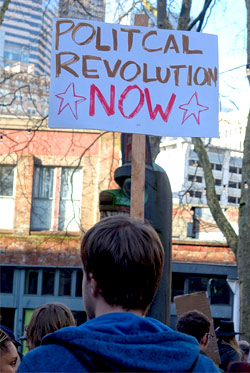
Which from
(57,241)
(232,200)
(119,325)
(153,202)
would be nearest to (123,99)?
(153,202)

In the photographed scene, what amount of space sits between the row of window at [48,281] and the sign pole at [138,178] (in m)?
15.2

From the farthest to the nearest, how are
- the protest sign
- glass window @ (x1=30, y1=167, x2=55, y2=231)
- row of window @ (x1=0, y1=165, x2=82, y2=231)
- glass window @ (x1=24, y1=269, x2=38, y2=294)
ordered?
glass window @ (x1=30, y1=167, x2=55, y2=231)
row of window @ (x1=0, y1=165, x2=82, y2=231)
glass window @ (x1=24, y1=269, x2=38, y2=294)
the protest sign

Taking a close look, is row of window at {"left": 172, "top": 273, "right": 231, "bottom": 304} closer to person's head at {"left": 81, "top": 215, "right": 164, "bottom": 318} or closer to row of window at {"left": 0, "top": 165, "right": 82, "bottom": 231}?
row of window at {"left": 0, "top": 165, "right": 82, "bottom": 231}

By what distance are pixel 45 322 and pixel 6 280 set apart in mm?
16348

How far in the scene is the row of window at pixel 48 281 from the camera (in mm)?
19234

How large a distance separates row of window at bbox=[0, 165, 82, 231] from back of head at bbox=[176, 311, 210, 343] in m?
15.5

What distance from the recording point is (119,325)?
5.69ft

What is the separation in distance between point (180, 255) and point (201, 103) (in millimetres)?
14983

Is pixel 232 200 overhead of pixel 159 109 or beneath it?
overhead

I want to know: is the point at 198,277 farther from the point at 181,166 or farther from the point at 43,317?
the point at 43,317

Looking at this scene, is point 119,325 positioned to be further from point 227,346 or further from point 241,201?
point 241,201

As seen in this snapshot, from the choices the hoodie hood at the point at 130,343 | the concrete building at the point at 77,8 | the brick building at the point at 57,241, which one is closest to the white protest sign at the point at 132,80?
the hoodie hood at the point at 130,343

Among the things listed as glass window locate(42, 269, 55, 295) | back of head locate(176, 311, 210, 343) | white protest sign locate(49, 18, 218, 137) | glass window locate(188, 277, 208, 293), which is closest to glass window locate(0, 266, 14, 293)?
glass window locate(42, 269, 55, 295)

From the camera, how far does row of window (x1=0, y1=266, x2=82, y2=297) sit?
63.1 feet
